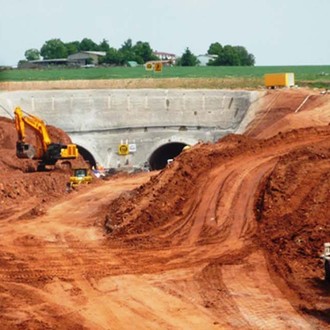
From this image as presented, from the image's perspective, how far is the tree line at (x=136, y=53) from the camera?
370ft

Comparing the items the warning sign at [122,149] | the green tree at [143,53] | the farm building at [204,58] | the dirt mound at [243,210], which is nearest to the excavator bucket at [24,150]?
the dirt mound at [243,210]

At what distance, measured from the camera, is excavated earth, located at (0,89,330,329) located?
15.3 meters

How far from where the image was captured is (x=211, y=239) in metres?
21.0

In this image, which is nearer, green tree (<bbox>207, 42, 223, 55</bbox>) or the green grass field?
the green grass field

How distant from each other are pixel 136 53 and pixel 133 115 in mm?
77256

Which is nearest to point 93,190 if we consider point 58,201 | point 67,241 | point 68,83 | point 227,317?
point 58,201

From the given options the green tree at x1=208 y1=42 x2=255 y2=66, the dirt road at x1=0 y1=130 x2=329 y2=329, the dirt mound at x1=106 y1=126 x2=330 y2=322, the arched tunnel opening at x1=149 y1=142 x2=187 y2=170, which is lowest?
the arched tunnel opening at x1=149 y1=142 x2=187 y2=170

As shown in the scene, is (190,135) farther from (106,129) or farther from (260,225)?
(260,225)

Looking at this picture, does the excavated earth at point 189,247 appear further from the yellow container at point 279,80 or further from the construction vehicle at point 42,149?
the yellow container at point 279,80

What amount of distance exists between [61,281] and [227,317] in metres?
5.06

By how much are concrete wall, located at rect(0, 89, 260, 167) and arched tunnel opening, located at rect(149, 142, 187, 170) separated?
Answer: 1158 millimetres

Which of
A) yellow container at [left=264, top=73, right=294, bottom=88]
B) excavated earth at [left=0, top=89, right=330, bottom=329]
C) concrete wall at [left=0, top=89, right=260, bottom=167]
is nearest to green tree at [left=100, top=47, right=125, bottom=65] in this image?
concrete wall at [left=0, top=89, right=260, bottom=167]

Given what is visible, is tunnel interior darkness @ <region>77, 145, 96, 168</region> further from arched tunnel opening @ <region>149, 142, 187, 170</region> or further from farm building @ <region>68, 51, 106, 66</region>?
farm building @ <region>68, 51, 106, 66</region>

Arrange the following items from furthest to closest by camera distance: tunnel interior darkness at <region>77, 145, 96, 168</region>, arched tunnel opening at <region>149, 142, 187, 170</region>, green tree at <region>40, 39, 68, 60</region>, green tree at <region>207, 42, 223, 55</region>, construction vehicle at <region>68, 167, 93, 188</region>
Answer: green tree at <region>40, 39, 68, 60</region>
green tree at <region>207, 42, 223, 55</region>
arched tunnel opening at <region>149, 142, 187, 170</region>
tunnel interior darkness at <region>77, 145, 96, 168</region>
construction vehicle at <region>68, 167, 93, 188</region>
